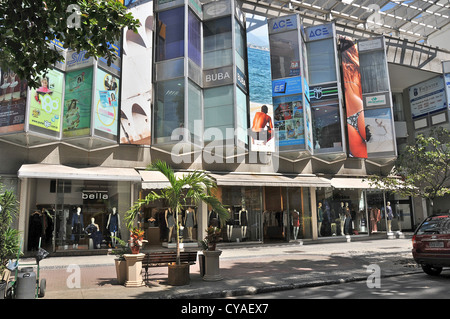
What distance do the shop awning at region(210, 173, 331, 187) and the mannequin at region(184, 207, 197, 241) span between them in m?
2.19

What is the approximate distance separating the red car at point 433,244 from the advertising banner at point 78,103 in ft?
42.9

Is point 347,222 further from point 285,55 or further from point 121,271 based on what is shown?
point 121,271

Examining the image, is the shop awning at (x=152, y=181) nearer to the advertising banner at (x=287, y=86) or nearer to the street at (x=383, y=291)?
the advertising banner at (x=287, y=86)

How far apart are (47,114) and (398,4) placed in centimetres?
2613

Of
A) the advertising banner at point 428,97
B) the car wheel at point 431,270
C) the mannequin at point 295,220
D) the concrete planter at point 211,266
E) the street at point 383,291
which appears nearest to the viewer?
the street at point 383,291

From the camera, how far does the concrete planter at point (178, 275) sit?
8.70 m

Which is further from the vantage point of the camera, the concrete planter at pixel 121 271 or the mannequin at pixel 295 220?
the mannequin at pixel 295 220

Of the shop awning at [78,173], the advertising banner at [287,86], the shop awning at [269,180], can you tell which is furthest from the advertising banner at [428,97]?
the shop awning at [78,173]

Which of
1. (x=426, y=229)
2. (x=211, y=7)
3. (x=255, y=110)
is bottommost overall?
(x=426, y=229)

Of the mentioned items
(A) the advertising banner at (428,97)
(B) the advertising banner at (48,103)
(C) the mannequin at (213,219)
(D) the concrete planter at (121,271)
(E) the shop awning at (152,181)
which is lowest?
(D) the concrete planter at (121,271)
